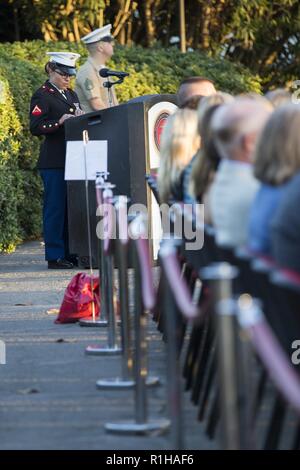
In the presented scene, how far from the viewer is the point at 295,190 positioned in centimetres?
516

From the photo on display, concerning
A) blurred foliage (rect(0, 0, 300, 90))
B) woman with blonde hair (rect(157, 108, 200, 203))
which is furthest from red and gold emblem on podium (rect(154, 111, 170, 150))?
blurred foliage (rect(0, 0, 300, 90))

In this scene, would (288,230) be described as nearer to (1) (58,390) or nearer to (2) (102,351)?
(1) (58,390)

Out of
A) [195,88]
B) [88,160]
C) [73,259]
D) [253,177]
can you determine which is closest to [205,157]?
[253,177]

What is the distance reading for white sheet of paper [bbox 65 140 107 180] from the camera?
1145cm

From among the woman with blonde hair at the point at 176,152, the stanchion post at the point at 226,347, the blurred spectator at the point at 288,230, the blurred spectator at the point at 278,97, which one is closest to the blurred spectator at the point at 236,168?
the blurred spectator at the point at 288,230

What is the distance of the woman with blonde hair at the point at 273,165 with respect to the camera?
17.8 feet

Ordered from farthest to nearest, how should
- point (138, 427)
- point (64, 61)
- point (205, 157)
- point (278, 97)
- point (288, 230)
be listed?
point (64, 61)
point (278, 97)
point (205, 157)
point (138, 427)
point (288, 230)

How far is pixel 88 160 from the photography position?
37.7 ft

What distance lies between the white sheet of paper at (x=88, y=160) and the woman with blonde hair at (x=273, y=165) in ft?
19.2

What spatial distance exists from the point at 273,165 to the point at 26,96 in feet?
37.3

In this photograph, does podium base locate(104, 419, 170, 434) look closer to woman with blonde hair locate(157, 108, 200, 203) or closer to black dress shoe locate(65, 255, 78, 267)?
woman with blonde hair locate(157, 108, 200, 203)

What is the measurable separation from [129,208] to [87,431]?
6.12 meters

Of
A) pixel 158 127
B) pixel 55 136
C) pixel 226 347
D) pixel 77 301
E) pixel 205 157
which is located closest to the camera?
pixel 226 347

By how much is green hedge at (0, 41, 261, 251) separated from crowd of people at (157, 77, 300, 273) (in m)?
7.67
